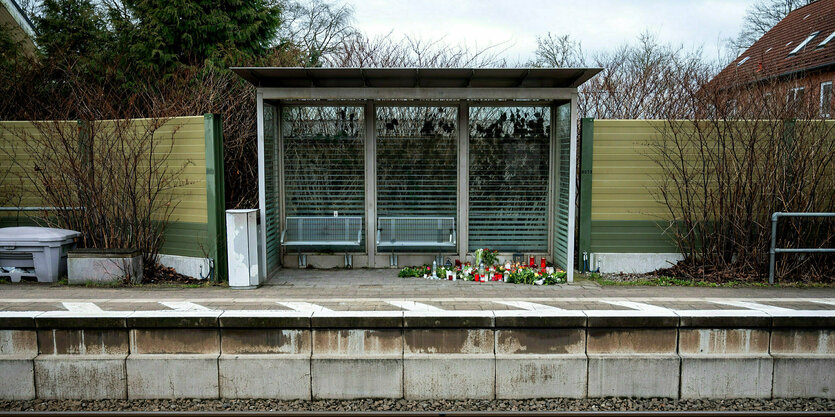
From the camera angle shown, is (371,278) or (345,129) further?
(345,129)

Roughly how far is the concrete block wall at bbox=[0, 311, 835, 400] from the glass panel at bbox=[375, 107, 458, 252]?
148 inches

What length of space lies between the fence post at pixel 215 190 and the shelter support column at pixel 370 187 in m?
2.24

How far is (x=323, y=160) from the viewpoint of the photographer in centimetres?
932

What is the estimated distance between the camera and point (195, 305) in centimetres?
650

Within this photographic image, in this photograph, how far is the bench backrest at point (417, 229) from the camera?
30.5 feet

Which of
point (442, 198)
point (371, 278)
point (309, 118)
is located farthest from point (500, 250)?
point (309, 118)

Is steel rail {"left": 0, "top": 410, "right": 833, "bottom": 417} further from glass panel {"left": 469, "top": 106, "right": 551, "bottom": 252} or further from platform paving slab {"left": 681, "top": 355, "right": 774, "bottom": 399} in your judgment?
glass panel {"left": 469, "top": 106, "right": 551, "bottom": 252}

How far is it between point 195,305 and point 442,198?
14.1 feet

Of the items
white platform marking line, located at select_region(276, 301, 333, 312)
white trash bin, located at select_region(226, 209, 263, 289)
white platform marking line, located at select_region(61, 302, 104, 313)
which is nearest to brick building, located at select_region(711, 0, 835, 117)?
white platform marking line, located at select_region(276, 301, 333, 312)

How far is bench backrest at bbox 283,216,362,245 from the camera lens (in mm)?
9250

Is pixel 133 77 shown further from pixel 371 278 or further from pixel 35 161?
pixel 371 278

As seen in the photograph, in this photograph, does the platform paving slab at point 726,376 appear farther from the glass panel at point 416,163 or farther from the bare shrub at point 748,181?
the glass panel at point 416,163

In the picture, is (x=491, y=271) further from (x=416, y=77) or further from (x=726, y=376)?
(x=726, y=376)

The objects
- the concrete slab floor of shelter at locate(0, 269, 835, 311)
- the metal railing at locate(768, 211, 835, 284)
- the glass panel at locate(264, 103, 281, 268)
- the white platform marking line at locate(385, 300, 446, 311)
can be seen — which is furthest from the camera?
the glass panel at locate(264, 103, 281, 268)
